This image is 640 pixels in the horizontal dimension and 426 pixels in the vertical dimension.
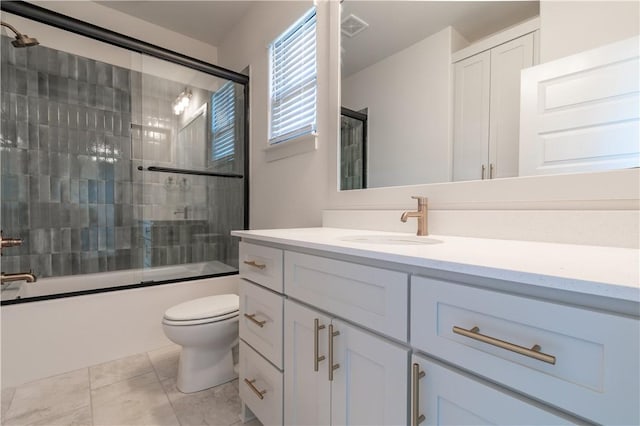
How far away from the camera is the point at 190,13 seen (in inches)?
97.2

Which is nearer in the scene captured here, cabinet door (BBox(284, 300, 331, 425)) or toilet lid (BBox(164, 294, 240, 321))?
cabinet door (BBox(284, 300, 331, 425))

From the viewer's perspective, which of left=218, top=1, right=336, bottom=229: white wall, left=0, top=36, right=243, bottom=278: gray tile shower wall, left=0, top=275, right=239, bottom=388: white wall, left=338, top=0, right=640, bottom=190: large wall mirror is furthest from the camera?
left=0, top=36, right=243, bottom=278: gray tile shower wall

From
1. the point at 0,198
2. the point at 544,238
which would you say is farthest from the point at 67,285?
the point at 544,238

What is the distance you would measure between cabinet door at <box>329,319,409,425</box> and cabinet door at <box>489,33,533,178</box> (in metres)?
0.72

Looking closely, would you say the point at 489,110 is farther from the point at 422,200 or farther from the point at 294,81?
the point at 294,81

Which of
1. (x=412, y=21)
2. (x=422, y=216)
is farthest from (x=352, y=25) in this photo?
(x=422, y=216)

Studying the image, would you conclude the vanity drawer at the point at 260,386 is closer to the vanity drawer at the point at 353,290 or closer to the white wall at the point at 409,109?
the vanity drawer at the point at 353,290

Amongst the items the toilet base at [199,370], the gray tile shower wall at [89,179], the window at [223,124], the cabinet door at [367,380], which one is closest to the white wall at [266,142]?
the window at [223,124]

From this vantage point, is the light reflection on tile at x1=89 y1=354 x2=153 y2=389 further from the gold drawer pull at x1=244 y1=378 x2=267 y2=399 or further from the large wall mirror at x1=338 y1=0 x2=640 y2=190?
the large wall mirror at x1=338 y1=0 x2=640 y2=190

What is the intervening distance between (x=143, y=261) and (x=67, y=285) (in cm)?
54

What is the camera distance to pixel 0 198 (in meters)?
2.14

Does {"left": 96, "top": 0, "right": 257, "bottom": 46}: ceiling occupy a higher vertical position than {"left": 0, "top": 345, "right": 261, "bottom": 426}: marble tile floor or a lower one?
higher

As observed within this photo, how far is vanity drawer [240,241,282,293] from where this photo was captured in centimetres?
107

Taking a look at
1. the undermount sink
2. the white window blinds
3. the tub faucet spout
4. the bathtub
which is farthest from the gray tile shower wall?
the undermount sink
